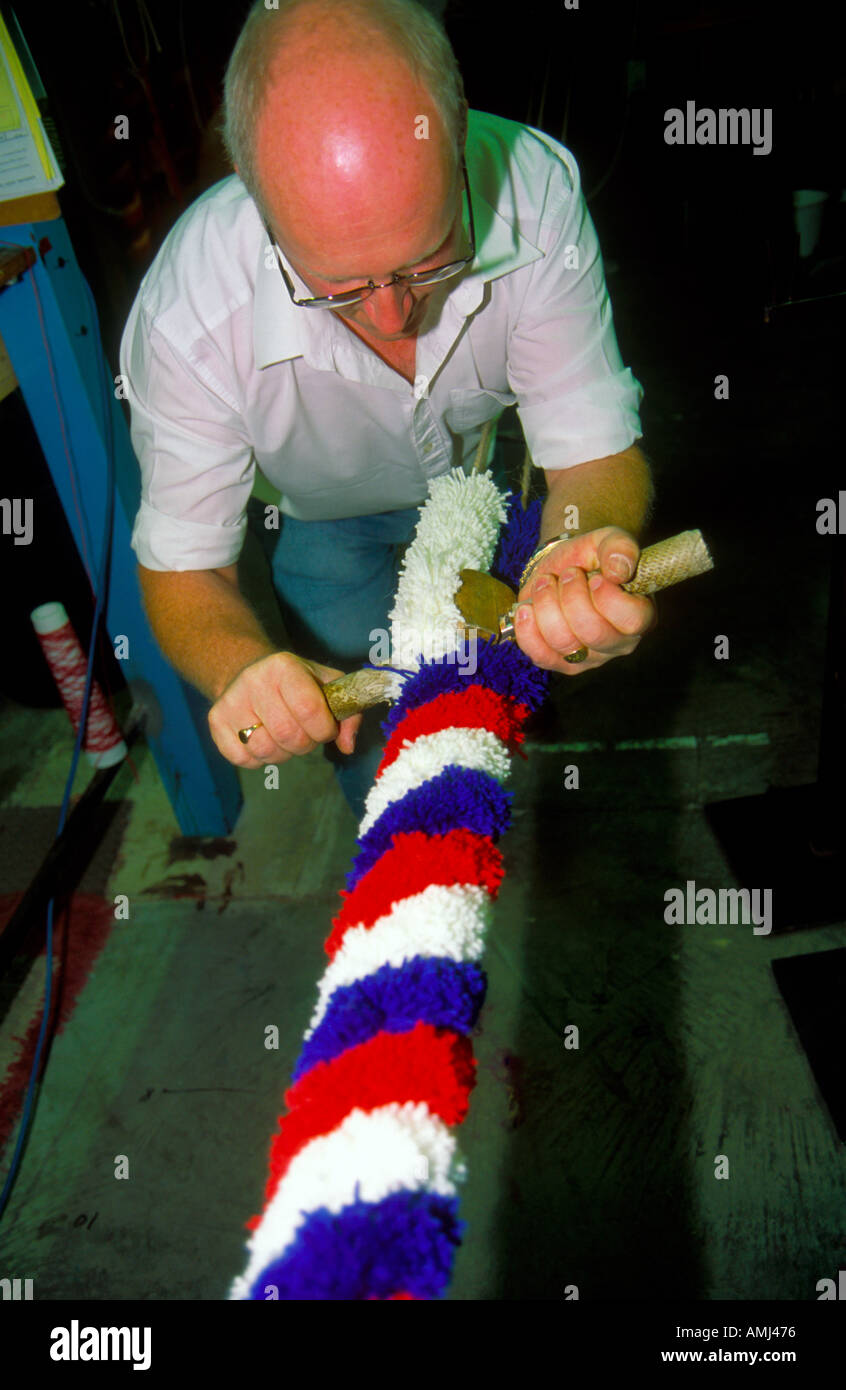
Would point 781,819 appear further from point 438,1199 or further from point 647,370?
point 647,370

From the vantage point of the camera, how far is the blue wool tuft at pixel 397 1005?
683mm

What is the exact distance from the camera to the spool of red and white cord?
85.4 inches

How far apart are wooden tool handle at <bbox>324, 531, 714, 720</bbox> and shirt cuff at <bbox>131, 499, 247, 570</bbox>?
0.49 metres

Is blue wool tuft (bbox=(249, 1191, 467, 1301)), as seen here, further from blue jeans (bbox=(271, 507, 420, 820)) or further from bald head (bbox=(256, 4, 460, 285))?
blue jeans (bbox=(271, 507, 420, 820))

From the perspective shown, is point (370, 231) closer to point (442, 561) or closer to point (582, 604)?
point (442, 561)

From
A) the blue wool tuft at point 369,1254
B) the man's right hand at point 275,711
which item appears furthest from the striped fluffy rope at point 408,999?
the man's right hand at point 275,711

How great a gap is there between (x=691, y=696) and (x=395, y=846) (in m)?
1.97

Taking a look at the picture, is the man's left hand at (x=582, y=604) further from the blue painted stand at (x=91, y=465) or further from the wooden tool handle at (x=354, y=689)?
the blue painted stand at (x=91, y=465)

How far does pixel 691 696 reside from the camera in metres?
2.61

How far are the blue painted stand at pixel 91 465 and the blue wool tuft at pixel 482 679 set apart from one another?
3.93 ft

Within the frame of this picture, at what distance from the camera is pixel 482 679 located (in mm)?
1046

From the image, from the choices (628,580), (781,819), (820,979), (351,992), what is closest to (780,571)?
(781,819)

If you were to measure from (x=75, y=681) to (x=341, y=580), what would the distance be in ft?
3.02

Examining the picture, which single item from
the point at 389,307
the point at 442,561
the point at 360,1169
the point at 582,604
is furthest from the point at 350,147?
the point at 360,1169
